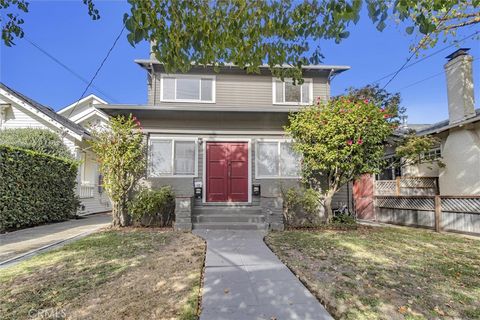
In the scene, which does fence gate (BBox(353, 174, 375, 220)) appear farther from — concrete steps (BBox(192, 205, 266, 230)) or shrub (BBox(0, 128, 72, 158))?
shrub (BBox(0, 128, 72, 158))

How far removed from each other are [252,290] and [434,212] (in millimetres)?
8372

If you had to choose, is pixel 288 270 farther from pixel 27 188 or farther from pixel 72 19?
pixel 72 19

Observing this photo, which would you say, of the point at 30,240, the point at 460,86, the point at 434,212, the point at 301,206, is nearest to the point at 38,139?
the point at 30,240

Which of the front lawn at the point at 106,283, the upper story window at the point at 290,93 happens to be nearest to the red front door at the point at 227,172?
the upper story window at the point at 290,93

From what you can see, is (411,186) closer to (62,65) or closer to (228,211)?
(228,211)

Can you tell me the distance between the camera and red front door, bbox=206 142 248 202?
364 inches

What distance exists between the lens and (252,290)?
353cm

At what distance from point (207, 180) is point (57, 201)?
18.2 feet

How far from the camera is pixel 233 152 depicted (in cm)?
939

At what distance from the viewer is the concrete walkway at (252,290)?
2930 millimetres

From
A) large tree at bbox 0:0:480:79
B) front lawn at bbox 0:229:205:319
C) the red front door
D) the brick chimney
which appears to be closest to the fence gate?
the brick chimney

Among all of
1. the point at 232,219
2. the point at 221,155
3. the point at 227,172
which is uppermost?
the point at 221,155

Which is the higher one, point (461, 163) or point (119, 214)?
point (461, 163)

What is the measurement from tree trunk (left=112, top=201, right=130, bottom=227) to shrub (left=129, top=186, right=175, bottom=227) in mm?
327
